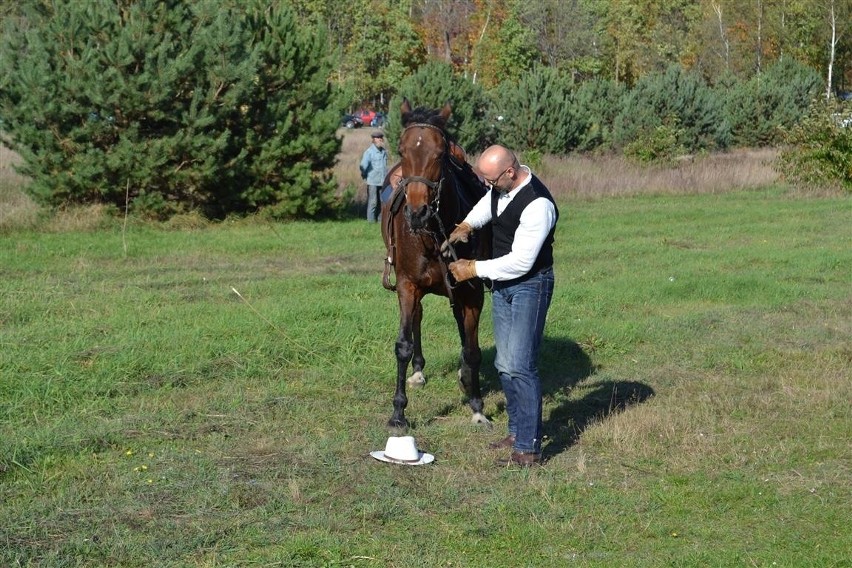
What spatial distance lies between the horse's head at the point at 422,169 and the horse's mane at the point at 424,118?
0.09m

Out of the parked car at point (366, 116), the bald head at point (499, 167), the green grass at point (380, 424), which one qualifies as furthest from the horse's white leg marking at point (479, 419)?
the parked car at point (366, 116)

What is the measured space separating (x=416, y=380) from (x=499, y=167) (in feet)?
11.0

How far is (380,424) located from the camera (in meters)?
8.53

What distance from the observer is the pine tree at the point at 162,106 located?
19141 mm

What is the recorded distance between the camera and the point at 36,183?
64.1 feet

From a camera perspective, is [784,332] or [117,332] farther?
[784,332]

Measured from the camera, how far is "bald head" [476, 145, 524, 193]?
23.6 ft

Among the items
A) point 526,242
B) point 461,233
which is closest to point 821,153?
point 461,233

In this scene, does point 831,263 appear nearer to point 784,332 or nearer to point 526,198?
point 784,332

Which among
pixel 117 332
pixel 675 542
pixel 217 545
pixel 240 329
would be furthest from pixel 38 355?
pixel 675 542

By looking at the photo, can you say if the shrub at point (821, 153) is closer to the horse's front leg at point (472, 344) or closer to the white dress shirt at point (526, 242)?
the horse's front leg at point (472, 344)

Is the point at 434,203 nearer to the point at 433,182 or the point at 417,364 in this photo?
the point at 433,182

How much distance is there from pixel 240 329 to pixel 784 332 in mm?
5879

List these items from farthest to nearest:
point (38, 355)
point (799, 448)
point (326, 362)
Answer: point (326, 362) < point (38, 355) < point (799, 448)
